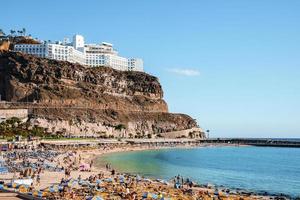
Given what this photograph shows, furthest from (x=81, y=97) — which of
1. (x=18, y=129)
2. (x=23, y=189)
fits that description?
(x=23, y=189)

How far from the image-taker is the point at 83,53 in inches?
6353

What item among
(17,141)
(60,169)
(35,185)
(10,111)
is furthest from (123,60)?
(35,185)

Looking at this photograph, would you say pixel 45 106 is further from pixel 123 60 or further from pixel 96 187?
pixel 96 187

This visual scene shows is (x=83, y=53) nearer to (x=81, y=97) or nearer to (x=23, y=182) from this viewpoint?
(x=81, y=97)

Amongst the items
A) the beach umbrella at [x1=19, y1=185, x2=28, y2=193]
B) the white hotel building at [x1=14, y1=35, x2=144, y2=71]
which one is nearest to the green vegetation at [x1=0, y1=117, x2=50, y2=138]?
the white hotel building at [x1=14, y1=35, x2=144, y2=71]

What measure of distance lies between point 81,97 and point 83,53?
45330 millimetres

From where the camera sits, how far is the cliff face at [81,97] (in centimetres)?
11144

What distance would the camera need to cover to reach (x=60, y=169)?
47.0m

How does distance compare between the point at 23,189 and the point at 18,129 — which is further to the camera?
the point at 18,129

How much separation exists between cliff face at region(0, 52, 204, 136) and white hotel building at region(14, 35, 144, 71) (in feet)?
62.5

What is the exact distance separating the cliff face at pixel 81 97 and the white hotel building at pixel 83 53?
62.5ft

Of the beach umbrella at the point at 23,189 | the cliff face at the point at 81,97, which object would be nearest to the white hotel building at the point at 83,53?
the cliff face at the point at 81,97

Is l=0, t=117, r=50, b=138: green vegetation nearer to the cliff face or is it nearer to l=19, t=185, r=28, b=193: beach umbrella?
the cliff face

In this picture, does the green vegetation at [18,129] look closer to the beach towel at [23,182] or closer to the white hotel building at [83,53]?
the white hotel building at [83,53]
